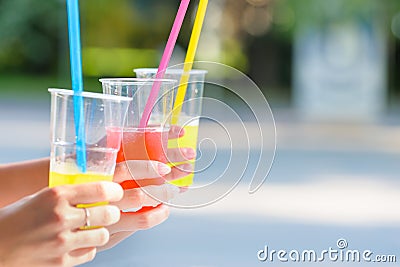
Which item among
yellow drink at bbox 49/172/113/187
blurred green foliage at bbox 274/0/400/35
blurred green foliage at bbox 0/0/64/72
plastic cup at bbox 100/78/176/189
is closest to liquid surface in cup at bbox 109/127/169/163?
plastic cup at bbox 100/78/176/189

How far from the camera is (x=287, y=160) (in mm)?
5934

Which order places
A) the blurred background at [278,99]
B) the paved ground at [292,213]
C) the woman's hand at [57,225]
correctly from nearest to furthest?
the woman's hand at [57,225] → the paved ground at [292,213] → the blurred background at [278,99]

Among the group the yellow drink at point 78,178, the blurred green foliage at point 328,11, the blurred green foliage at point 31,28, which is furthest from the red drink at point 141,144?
the blurred green foliage at point 31,28

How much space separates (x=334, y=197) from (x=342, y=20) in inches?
228

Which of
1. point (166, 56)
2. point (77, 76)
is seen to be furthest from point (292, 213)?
point (77, 76)

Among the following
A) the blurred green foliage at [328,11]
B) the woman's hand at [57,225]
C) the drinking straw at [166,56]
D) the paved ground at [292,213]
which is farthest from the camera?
the blurred green foliage at [328,11]

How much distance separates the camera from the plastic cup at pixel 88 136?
0.92 metres

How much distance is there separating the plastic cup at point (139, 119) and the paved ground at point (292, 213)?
0.10 m

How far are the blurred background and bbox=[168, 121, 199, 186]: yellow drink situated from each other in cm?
6

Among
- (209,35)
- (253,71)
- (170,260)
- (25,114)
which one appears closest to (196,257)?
(170,260)

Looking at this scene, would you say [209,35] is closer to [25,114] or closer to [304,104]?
[304,104]

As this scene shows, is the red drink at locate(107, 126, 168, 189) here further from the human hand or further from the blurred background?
the blurred background

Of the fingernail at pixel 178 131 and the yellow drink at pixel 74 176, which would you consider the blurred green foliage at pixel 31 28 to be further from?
the yellow drink at pixel 74 176

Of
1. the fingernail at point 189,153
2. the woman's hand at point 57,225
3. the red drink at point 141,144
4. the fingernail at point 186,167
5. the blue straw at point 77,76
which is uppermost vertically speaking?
the blue straw at point 77,76
